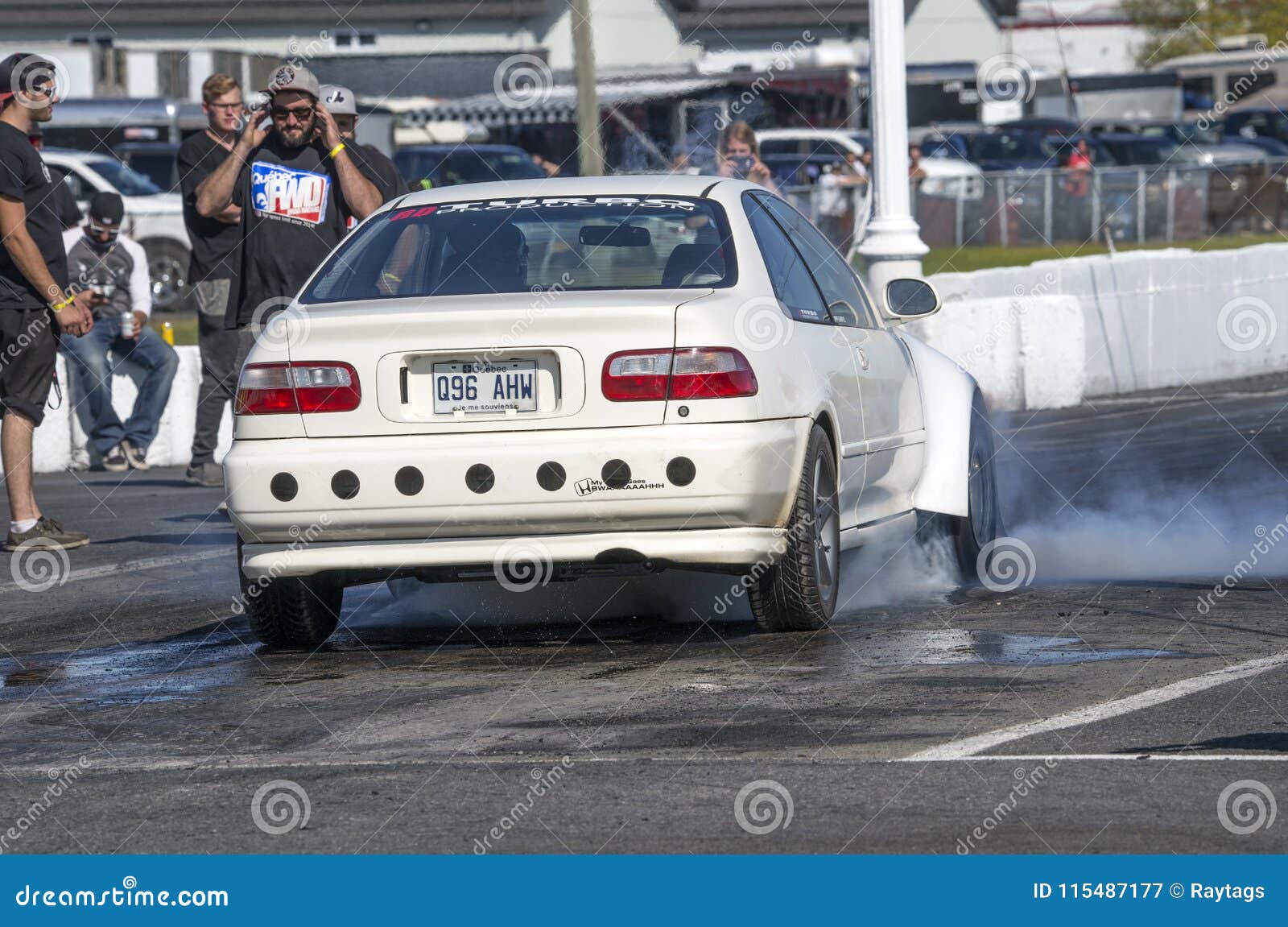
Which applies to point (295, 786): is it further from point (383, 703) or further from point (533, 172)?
point (533, 172)

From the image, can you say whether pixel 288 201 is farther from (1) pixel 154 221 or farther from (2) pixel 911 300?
(1) pixel 154 221

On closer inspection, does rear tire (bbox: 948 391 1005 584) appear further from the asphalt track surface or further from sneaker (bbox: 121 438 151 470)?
sneaker (bbox: 121 438 151 470)

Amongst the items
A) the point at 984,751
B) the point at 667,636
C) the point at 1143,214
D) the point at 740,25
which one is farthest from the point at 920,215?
the point at 984,751

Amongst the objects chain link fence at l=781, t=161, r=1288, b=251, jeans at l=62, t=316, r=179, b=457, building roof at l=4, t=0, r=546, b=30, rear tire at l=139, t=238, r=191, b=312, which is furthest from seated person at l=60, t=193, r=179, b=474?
building roof at l=4, t=0, r=546, b=30

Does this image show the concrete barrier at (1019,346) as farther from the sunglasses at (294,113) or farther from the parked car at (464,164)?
the parked car at (464,164)

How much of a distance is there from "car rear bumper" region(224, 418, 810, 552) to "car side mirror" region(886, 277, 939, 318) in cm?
173

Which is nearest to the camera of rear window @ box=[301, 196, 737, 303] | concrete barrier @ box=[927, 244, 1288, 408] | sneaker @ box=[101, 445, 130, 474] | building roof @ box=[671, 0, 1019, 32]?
rear window @ box=[301, 196, 737, 303]

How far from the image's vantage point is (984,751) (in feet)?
16.8

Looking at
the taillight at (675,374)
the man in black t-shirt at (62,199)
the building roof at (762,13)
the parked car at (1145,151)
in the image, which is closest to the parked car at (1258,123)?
the parked car at (1145,151)

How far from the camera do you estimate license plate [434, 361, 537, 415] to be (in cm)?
651

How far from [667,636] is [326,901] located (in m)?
3.79

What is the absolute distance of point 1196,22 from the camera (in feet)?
221

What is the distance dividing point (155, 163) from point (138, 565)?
20489mm

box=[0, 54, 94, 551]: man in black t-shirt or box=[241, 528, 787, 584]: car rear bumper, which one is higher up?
box=[0, 54, 94, 551]: man in black t-shirt
